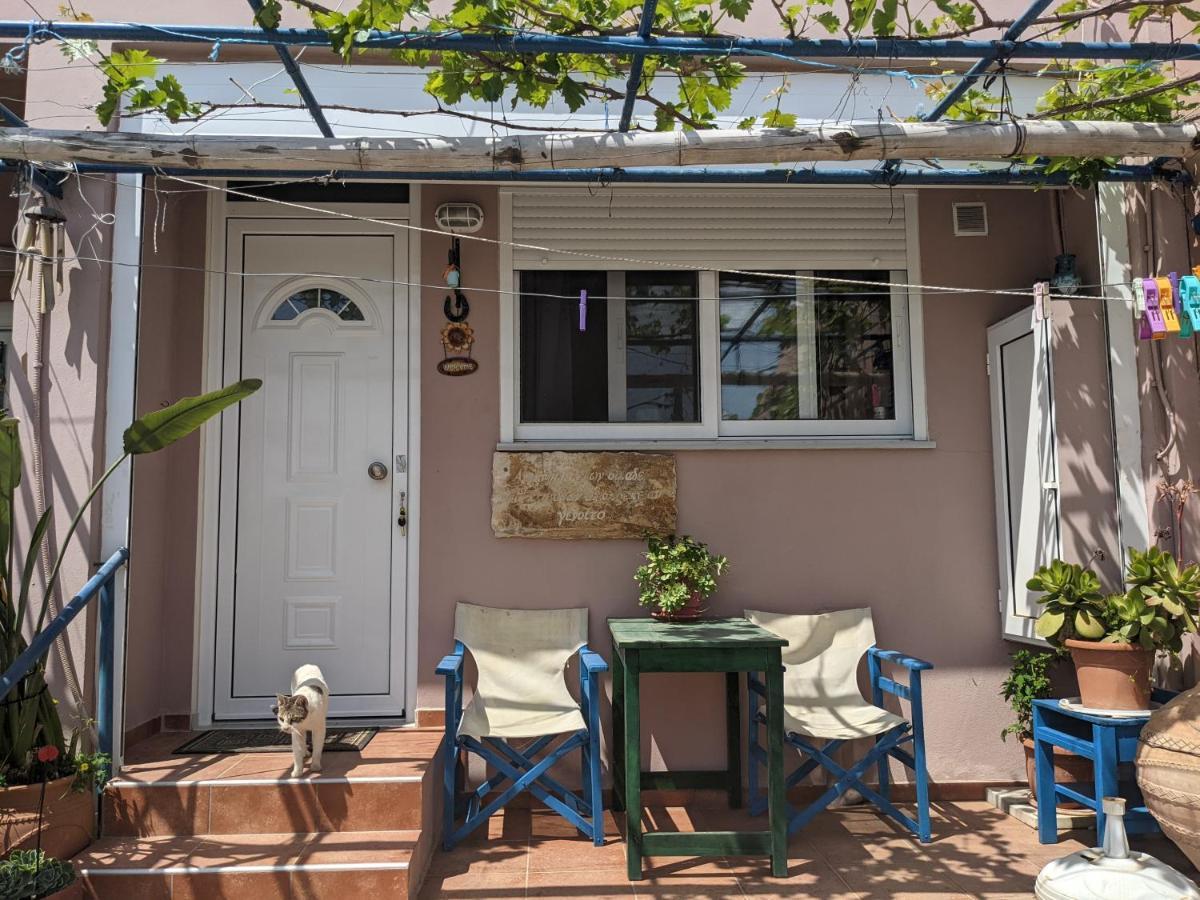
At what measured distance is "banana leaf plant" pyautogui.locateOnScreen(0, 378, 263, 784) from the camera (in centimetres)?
321

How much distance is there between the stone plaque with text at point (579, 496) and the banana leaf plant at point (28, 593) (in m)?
1.39

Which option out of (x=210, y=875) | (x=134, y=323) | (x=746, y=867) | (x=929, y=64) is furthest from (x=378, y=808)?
(x=929, y=64)

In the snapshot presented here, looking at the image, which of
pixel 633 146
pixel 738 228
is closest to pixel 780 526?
pixel 738 228

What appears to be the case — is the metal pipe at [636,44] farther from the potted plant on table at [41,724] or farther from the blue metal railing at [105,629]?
the blue metal railing at [105,629]

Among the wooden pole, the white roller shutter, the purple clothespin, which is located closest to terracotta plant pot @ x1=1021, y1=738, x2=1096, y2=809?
the purple clothespin

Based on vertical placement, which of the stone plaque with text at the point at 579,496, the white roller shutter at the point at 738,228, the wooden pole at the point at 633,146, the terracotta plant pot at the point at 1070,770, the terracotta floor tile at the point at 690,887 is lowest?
the terracotta floor tile at the point at 690,887

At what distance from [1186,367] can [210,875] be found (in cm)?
401

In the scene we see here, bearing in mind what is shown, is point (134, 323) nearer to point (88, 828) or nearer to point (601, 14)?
point (88, 828)

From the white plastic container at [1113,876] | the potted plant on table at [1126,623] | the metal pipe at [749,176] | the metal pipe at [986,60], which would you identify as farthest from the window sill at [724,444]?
the white plastic container at [1113,876]

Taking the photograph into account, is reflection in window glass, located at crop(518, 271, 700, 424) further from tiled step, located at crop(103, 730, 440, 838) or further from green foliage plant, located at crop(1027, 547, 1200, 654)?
tiled step, located at crop(103, 730, 440, 838)

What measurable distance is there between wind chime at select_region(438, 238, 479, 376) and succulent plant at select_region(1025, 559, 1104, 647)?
2631 millimetres

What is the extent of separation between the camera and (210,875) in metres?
3.10

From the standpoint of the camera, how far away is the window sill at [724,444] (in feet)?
14.6

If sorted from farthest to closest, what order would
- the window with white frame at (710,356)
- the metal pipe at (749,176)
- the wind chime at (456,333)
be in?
the window with white frame at (710,356) → the wind chime at (456,333) → the metal pipe at (749,176)
